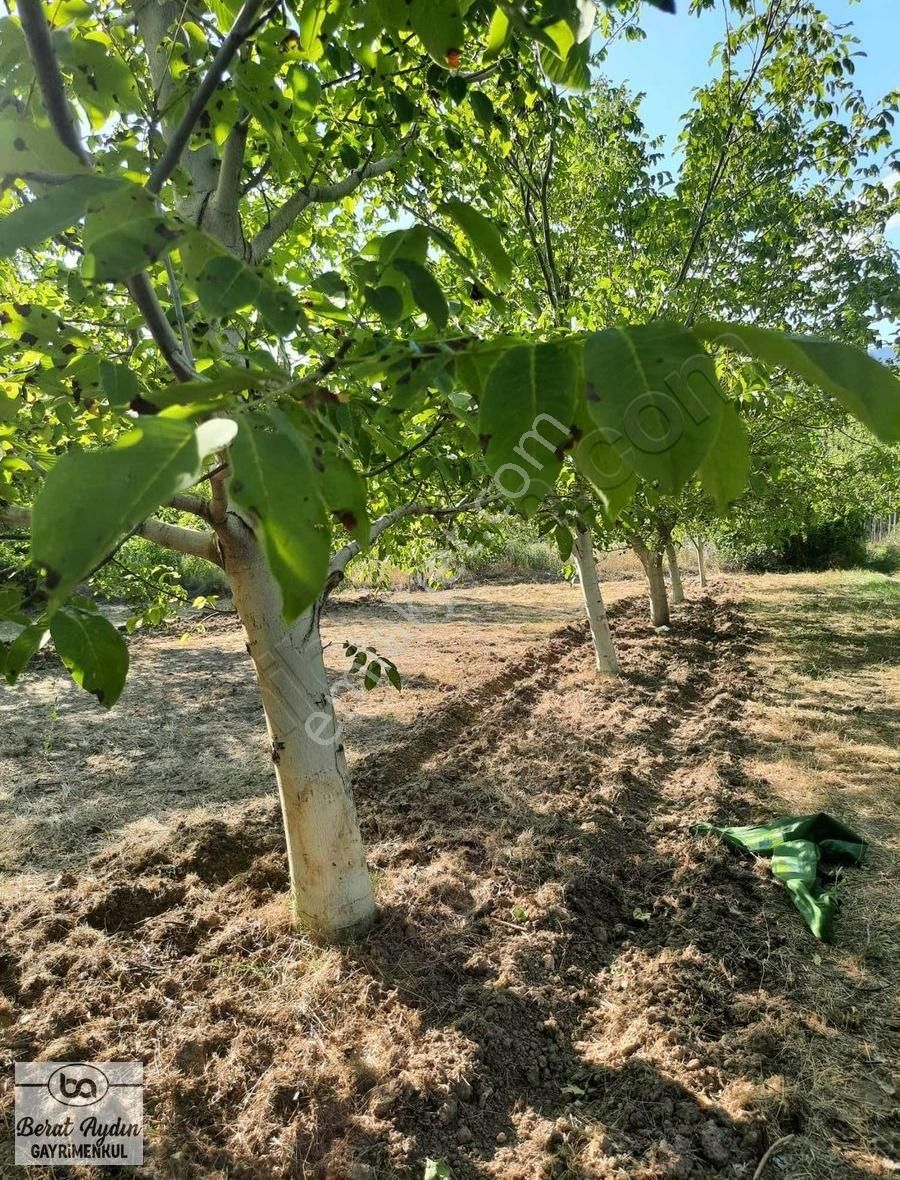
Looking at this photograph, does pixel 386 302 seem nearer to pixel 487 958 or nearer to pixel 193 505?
pixel 193 505

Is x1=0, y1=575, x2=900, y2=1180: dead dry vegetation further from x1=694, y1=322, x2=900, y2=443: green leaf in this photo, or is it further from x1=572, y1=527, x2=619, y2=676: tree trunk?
x1=694, y1=322, x2=900, y2=443: green leaf

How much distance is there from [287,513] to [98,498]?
122 mm

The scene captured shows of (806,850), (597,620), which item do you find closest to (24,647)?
(806,850)

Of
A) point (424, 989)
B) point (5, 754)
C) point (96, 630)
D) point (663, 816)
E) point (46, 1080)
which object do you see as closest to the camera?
point (96, 630)

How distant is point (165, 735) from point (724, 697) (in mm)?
5418

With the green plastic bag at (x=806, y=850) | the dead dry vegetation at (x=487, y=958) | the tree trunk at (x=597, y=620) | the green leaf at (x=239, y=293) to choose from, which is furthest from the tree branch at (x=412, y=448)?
the tree trunk at (x=597, y=620)

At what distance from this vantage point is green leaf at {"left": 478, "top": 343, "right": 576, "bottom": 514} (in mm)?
568

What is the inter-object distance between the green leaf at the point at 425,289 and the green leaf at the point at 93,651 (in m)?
0.63

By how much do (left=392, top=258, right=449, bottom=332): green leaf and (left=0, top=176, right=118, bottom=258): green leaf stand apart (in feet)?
1.13

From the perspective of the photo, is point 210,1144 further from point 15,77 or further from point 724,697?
point 724,697

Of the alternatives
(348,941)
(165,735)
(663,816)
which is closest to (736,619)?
(663,816)

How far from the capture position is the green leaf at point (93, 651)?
3.13 ft

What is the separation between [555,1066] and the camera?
2377mm

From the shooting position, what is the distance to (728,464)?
26.1 inches
